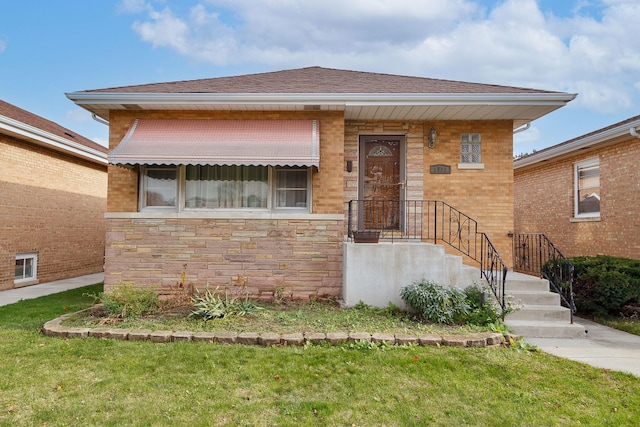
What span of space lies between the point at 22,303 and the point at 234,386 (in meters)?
6.86

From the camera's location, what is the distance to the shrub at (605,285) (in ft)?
22.5

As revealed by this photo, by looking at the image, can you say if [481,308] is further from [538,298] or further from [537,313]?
[538,298]

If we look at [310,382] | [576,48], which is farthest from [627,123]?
[576,48]

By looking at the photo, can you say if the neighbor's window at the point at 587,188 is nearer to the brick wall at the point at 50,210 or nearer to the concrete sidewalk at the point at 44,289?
the concrete sidewalk at the point at 44,289

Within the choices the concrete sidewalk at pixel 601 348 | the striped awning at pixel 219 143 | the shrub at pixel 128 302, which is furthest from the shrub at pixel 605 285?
the shrub at pixel 128 302

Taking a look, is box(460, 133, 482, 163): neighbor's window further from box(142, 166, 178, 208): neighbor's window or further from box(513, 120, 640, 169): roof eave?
box(142, 166, 178, 208): neighbor's window

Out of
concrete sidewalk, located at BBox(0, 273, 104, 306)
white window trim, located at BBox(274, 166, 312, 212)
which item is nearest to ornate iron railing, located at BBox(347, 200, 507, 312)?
white window trim, located at BBox(274, 166, 312, 212)

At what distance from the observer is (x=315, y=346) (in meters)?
5.01

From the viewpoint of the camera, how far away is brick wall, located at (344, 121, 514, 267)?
8.45 metres

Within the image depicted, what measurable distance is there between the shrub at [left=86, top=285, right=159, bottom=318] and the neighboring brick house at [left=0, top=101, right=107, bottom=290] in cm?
562

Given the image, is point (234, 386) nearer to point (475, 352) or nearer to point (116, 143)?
point (475, 352)

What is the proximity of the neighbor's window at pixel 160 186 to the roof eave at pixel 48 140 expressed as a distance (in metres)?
4.48

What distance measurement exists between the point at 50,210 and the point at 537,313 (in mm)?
13056

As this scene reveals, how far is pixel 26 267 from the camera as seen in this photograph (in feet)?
36.1
